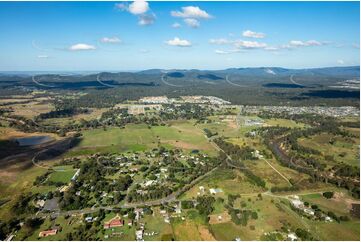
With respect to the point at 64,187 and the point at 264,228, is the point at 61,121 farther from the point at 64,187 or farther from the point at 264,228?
the point at 264,228

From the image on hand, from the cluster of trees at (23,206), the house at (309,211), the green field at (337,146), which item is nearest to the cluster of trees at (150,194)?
the cluster of trees at (23,206)

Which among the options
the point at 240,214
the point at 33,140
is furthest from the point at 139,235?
the point at 33,140

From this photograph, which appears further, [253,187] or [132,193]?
[253,187]

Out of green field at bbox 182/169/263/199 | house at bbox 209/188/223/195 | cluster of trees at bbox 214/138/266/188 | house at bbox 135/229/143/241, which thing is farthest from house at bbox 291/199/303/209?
house at bbox 135/229/143/241

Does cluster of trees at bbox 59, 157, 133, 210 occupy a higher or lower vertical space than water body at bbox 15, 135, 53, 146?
lower

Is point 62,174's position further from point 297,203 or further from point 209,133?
point 209,133

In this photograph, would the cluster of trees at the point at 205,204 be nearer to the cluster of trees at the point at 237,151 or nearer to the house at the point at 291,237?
the house at the point at 291,237

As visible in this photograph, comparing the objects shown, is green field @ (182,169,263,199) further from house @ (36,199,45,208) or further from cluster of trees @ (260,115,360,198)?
house @ (36,199,45,208)

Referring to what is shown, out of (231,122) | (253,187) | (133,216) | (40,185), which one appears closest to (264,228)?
(253,187)
